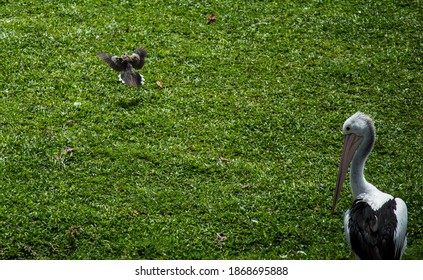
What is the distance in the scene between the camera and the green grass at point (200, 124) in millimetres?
6719

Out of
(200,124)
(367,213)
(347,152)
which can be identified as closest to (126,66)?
(200,124)

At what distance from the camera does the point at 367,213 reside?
19.4 ft

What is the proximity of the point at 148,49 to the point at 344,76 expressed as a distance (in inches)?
98.8

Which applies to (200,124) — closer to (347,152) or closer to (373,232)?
(347,152)

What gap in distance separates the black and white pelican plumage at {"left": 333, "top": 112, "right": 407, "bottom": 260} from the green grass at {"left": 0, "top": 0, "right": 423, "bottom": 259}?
68cm

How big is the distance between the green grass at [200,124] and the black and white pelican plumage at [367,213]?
68 centimetres

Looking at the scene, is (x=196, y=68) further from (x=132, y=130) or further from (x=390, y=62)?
(x=390, y=62)

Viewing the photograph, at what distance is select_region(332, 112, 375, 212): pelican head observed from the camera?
6434 mm

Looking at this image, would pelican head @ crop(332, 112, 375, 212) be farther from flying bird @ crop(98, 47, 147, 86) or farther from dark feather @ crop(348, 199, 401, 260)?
flying bird @ crop(98, 47, 147, 86)

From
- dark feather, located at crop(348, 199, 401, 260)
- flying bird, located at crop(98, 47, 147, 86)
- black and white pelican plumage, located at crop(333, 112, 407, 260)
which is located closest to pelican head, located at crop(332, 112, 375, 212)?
black and white pelican plumage, located at crop(333, 112, 407, 260)

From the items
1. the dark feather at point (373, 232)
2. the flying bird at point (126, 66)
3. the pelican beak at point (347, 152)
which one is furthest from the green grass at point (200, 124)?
the dark feather at point (373, 232)

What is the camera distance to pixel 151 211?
689cm

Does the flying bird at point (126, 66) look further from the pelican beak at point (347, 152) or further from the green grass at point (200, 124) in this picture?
the pelican beak at point (347, 152)

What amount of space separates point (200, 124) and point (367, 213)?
2.69 m
